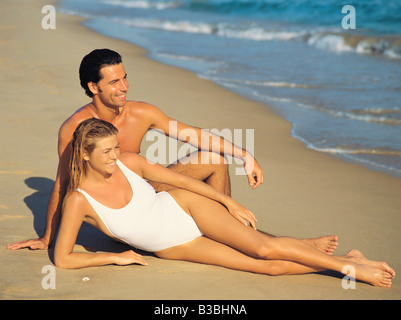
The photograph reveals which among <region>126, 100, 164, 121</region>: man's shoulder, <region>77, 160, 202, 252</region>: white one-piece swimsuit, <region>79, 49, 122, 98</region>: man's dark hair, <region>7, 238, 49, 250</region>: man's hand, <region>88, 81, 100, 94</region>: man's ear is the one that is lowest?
<region>7, 238, 49, 250</region>: man's hand

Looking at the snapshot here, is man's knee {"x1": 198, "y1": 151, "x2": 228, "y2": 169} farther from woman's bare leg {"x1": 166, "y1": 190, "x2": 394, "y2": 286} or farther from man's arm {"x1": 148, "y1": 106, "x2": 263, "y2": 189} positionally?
woman's bare leg {"x1": 166, "y1": 190, "x2": 394, "y2": 286}

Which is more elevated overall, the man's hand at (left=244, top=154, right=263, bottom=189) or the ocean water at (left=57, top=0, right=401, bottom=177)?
the ocean water at (left=57, top=0, right=401, bottom=177)

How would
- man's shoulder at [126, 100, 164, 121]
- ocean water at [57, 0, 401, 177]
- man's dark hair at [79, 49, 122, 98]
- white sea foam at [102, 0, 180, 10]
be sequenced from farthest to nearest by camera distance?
1. white sea foam at [102, 0, 180, 10]
2. ocean water at [57, 0, 401, 177]
3. man's shoulder at [126, 100, 164, 121]
4. man's dark hair at [79, 49, 122, 98]

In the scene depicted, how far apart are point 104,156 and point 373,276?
1.84 meters

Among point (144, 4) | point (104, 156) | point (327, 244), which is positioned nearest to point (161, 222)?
point (104, 156)

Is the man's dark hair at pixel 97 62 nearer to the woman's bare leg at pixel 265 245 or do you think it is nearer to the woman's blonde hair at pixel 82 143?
the woman's blonde hair at pixel 82 143

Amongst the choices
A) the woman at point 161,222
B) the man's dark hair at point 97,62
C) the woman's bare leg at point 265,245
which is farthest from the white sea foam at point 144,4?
the woman's bare leg at point 265,245

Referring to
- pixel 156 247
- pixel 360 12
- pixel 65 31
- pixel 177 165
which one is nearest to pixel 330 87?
pixel 177 165

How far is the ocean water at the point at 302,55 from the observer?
754 cm

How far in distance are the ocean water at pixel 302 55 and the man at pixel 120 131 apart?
2397mm

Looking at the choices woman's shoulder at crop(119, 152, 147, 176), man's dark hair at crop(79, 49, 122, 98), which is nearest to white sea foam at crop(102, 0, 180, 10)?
man's dark hair at crop(79, 49, 122, 98)

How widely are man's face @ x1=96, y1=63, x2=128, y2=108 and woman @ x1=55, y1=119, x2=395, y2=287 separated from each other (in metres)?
0.51

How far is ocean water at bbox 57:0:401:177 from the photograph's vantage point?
24.7 feet
